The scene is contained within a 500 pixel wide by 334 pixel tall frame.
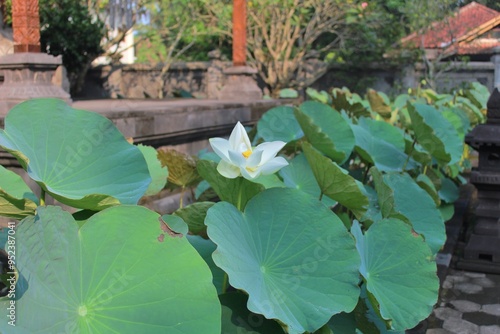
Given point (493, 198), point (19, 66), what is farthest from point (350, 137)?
point (19, 66)

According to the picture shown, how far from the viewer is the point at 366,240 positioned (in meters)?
1.29

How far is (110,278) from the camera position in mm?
847

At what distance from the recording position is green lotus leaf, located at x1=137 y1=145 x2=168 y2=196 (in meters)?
1.47

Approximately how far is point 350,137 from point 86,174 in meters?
1.14

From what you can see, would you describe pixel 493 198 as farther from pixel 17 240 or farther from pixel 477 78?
pixel 477 78

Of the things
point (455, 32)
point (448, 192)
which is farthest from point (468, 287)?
point (455, 32)

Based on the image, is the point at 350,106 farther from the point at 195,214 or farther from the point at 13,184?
the point at 13,184

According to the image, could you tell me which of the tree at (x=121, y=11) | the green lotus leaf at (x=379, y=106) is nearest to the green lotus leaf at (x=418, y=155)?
the green lotus leaf at (x=379, y=106)

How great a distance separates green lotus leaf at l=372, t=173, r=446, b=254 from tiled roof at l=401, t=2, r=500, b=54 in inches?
360

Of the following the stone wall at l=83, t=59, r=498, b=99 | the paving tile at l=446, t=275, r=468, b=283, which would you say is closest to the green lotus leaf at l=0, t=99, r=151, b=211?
the paving tile at l=446, t=275, r=468, b=283

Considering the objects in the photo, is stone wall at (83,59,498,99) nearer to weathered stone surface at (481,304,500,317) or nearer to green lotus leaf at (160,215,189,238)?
weathered stone surface at (481,304,500,317)

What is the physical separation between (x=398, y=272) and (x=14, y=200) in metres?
0.75

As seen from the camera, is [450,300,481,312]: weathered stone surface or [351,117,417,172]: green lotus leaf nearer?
[351,117,417,172]: green lotus leaf

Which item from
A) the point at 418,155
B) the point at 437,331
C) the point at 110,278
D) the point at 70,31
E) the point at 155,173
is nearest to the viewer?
the point at 110,278
